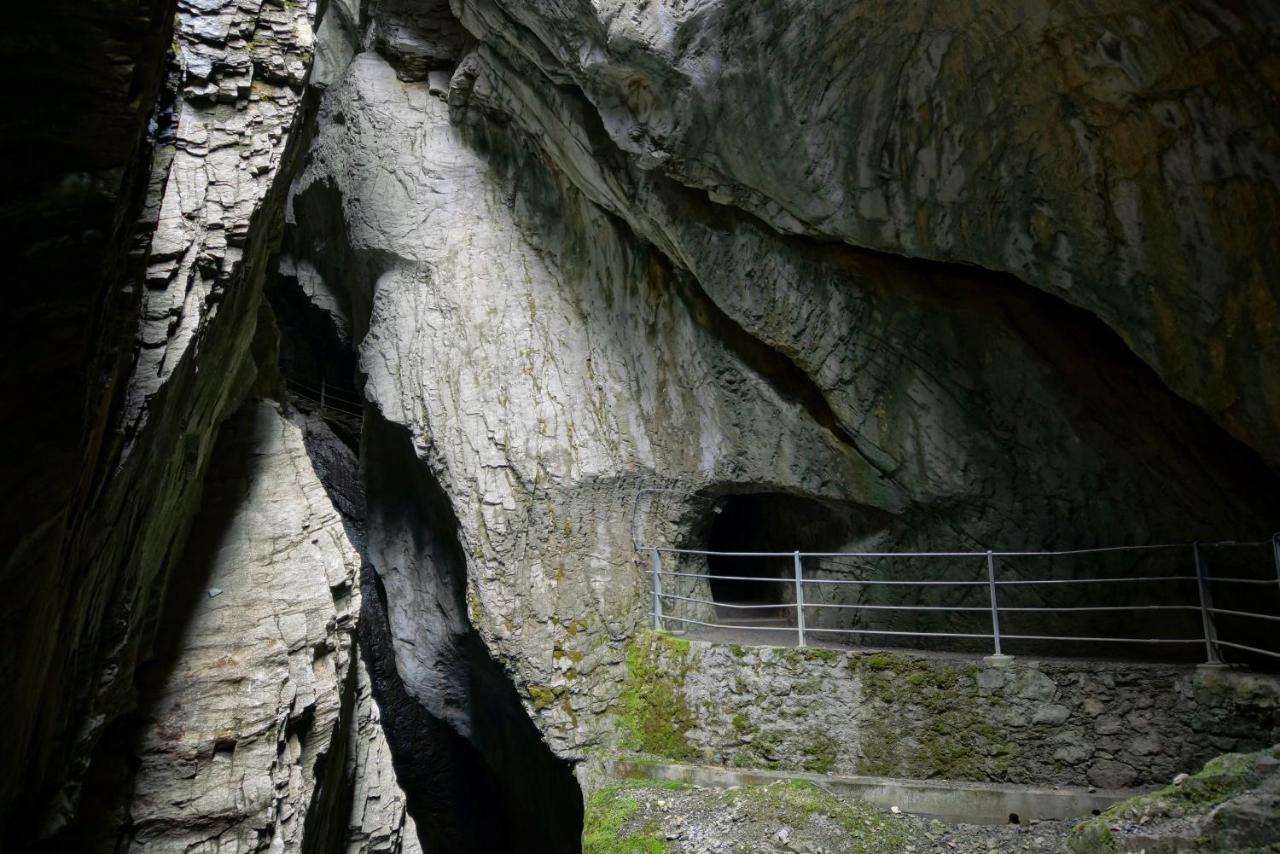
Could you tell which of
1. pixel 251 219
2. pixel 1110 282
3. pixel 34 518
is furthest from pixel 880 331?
pixel 34 518

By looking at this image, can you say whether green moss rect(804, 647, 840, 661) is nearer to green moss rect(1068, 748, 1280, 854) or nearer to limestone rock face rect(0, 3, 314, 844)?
green moss rect(1068, 748, 1280, 854)

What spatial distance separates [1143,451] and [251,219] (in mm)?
6907

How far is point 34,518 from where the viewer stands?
2256mm

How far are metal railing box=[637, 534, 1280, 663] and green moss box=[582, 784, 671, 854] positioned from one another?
5.13ft

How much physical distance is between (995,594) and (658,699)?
9.72 ft

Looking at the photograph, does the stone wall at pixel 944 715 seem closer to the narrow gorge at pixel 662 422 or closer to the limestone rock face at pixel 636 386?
the narrow gorge at pixel 662 422

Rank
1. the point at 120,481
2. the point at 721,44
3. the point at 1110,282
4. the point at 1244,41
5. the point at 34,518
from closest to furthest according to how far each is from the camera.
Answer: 1. the point at 34,518
2. the point at 120,481
3. the point at 1244,41
4. the point at 1110,282
5. the point at 721,44

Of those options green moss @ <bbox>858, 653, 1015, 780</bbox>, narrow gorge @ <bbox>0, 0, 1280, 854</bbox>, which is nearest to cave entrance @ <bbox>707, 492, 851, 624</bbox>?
narrow gorge @ <bbox>0, 0, 1280, 854</bbox>

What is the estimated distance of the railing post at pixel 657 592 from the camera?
8.07 metres

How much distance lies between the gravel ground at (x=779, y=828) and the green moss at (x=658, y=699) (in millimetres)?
679

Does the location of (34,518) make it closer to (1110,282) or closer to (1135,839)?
(1135,839)

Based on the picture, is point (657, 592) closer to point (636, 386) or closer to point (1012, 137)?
point (636, 386)

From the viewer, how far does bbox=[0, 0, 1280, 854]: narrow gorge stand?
3447 millimetres

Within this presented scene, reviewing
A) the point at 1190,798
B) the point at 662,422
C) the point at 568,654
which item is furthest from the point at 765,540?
the point at 1190,798
